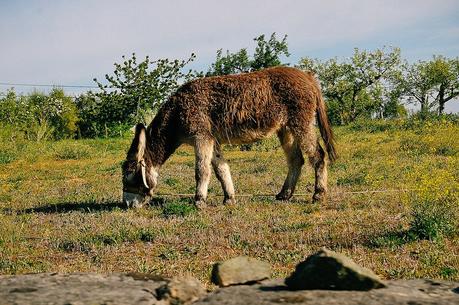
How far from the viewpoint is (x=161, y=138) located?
11.5 meters

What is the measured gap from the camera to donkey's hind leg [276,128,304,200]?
38.3ft

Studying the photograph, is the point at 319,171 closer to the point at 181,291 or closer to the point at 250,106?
the point at 250,106

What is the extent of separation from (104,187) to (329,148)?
7217 millimetres

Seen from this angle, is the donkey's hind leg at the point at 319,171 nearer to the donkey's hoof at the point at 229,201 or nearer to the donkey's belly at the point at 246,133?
the donkey's belly at the point at 246,133

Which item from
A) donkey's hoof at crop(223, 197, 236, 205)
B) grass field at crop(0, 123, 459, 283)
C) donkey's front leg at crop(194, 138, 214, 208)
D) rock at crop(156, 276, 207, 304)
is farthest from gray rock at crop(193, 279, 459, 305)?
donkey's hoof at crop(223, 197, 236, 205)

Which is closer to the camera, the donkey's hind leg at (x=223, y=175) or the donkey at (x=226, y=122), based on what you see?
Answer: the donkey at (x=226, y=122)

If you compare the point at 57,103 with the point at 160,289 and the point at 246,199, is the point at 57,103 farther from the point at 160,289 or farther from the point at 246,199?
the point at 160,289

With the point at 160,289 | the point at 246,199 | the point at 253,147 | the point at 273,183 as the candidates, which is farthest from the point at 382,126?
the point at 160,289

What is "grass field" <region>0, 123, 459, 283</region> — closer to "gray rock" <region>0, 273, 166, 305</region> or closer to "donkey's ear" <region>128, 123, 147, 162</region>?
"donkey's ear" <region>128, 123, 147, 162</region>

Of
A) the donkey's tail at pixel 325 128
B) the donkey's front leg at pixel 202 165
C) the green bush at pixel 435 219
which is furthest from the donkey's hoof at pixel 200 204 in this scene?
the green bush at pixel 435 219

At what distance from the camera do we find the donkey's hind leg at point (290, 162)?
11680 millimetres

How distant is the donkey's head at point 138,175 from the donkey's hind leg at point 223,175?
1487mm

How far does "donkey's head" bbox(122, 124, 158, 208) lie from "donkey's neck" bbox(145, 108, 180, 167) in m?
0.16

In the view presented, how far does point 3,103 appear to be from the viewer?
56.7 metres
